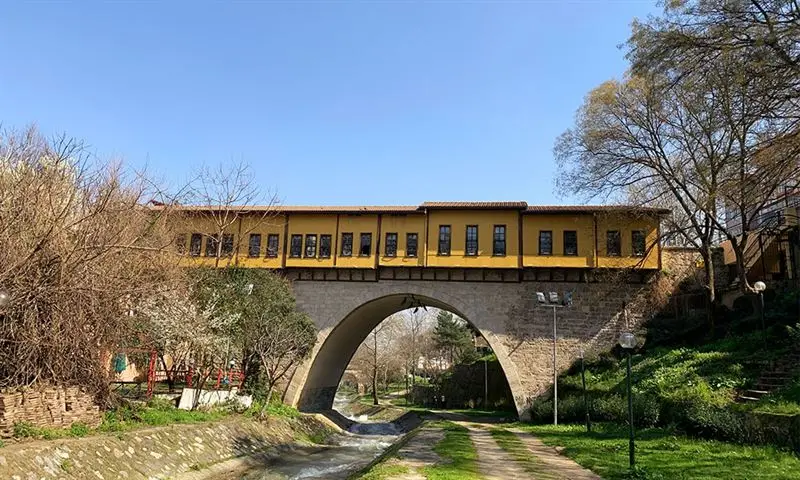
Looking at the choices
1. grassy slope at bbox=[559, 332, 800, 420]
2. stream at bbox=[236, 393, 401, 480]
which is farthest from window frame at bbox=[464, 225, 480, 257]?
stream at bbox=[236, 393, 401, 480]

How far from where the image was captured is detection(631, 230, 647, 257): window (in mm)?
26000

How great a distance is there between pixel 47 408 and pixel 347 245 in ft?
58.2

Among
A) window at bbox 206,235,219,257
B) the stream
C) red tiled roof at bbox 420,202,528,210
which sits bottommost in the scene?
the stream

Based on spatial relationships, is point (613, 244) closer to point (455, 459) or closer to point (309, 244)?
point (309, 244)

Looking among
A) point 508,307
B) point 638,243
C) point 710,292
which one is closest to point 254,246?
point 508,307

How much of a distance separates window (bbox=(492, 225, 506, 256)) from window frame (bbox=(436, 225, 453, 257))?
84.2 inches

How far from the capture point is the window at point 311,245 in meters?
28.3

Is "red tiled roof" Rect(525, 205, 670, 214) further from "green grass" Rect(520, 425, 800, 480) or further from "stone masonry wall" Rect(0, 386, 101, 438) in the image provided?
"stone masonry wall" Rect(0, 386, 101, 438)

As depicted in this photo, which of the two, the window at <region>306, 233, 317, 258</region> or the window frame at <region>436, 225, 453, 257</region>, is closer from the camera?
the window frame at <region>436, 225, 453, 257</region>

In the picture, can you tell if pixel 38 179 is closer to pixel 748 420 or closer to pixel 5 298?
pixel 5 298

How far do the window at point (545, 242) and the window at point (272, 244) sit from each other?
13.3 meters

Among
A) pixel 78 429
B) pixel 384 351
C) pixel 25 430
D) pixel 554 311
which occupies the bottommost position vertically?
pixel 78 429

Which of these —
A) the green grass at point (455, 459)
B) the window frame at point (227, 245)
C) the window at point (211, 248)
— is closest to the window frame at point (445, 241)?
the window frame at point (227, 245)

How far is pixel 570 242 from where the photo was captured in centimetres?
2670
